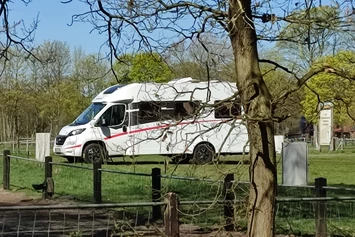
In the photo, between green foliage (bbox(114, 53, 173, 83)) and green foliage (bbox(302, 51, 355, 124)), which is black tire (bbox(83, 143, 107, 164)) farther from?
green foliage (bbox(302, 51, 355, 124))

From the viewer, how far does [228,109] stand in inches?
202

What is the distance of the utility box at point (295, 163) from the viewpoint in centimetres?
1159

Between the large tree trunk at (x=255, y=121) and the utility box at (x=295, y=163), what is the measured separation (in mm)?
6705

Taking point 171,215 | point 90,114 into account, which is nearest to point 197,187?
point 171,215

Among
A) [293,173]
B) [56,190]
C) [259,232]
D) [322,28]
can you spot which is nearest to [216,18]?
[322,28]

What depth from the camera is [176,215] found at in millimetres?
6070

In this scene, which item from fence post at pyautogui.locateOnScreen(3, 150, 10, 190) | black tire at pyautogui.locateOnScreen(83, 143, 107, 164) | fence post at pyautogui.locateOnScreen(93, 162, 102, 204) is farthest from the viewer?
black tire at pyautogui.locateOnScreen(83, 143, 107, 164)

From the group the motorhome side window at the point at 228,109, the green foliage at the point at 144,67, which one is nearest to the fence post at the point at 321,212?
the green foliage at the point at 144,67

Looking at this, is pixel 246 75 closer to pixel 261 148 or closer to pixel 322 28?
pixel 261 148

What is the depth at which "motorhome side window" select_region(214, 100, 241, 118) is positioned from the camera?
4855mm

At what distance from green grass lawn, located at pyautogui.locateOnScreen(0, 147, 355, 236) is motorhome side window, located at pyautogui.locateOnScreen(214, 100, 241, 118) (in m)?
0.40

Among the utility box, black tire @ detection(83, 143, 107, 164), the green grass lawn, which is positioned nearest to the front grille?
black tire @ detection(83, 143, 107, 164)

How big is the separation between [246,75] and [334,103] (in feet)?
6.21

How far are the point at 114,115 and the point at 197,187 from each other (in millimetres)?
14458
